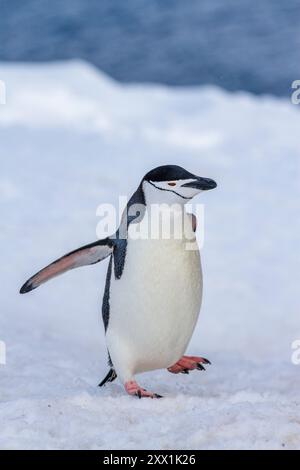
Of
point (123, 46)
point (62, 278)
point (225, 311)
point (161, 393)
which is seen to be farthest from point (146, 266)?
point (123, 46)

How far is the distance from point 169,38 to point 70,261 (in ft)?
39.6

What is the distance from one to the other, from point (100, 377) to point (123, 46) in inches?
473

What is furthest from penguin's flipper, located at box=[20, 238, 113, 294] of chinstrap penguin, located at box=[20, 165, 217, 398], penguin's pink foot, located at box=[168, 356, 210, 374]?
penguin's pink foot, located at box=[168, 356, 210, 374]

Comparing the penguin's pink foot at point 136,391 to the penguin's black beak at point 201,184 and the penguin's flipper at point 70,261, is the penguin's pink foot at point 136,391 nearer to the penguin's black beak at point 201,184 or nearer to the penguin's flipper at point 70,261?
the penguin's flipper at point 70,261

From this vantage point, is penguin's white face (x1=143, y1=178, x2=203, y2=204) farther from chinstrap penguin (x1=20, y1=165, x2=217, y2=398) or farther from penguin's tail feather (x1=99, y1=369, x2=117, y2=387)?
penguin's tail feather (x1=99, y1=369, x2=117, y2=387)

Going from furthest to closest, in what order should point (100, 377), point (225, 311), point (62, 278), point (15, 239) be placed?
1. point (15, 239)
2. point (62, 278)
3. point (225, 311)
4. point (100, 377)

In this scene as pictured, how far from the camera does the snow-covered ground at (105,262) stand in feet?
7.37

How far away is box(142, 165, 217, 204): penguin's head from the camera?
7.73 feet

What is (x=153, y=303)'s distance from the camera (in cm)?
253

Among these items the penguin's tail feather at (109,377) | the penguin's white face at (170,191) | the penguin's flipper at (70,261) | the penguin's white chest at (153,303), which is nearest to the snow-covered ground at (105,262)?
the penguin's tail feather at (109,377)

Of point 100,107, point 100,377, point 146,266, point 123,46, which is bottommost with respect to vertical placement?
point 100,377

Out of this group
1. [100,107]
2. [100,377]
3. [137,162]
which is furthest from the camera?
[100,107]

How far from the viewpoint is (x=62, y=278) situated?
15.1 ft
